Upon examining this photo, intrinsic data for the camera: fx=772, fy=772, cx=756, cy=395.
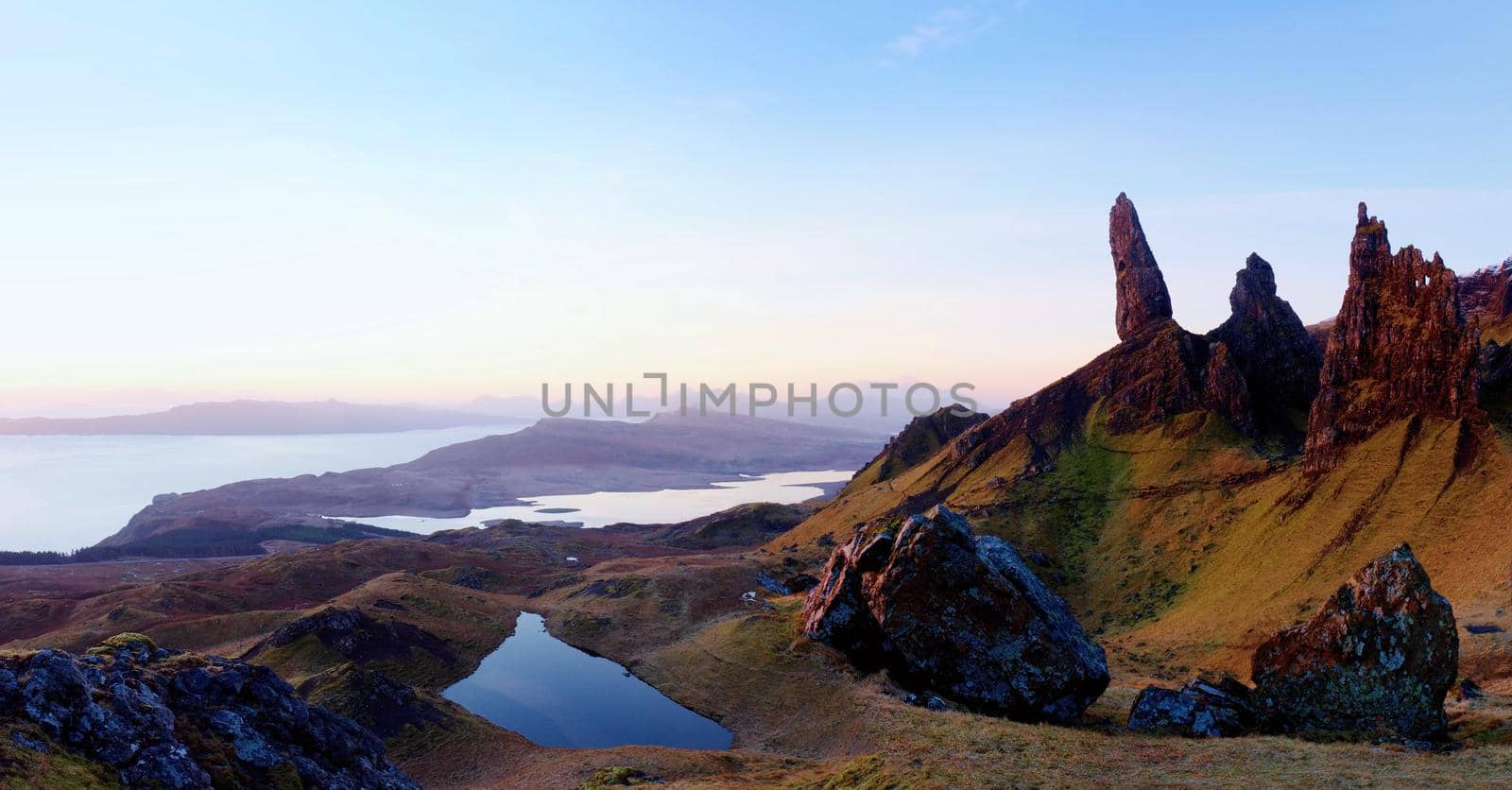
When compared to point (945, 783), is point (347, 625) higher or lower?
lower

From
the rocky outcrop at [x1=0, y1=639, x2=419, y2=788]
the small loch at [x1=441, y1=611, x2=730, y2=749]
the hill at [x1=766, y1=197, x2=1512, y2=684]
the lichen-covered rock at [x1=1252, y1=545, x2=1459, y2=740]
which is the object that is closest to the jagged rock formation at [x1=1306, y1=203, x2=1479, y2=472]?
the hill at [x1=766, y1=197, x2=1512, y2=684]

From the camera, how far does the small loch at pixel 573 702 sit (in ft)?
160

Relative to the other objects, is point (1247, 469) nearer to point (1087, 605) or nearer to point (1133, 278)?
point (1087, 605)

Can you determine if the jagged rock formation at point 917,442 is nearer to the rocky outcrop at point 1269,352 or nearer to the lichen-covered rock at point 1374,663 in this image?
the rocky outcrop at point 1269,352

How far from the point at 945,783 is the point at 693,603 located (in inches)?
2083

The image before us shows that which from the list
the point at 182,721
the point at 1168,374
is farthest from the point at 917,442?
the point at 182,721

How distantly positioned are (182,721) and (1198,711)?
133 ft

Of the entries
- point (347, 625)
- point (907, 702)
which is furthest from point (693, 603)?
point (907, 702)

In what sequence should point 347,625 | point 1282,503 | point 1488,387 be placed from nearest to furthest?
point 347,625
point 1488,387
point 1282,503

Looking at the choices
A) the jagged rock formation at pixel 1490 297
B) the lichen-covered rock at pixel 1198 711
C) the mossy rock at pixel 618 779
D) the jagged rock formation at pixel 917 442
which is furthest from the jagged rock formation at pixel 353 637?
the jagged rock formation at pixel 1490 297

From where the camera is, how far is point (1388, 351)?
75688mm

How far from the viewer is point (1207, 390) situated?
102 m

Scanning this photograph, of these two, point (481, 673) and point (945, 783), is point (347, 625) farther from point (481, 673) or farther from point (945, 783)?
point (945, 783)

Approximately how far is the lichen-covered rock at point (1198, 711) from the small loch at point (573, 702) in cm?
2322
